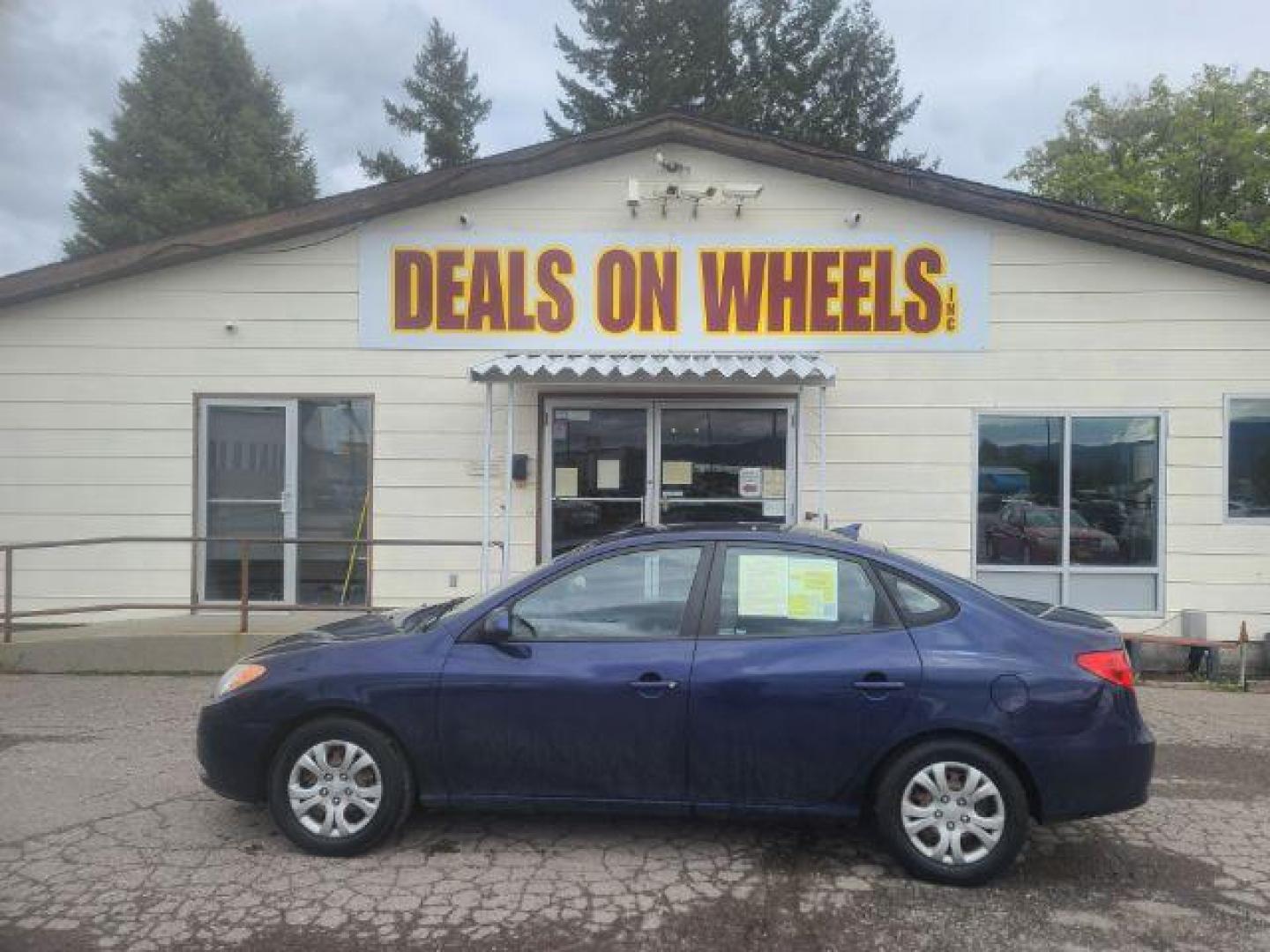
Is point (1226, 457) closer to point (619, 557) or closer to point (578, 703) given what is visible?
point (619, 557)

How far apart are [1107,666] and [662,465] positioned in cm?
525

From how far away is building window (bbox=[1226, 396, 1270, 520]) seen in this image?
8.60 meters

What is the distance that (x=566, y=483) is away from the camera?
9.03 m

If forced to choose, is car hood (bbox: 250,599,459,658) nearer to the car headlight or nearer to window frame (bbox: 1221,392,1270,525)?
the car headlight

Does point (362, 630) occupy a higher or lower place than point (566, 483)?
lower

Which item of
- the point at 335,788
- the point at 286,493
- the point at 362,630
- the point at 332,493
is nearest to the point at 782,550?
the point at 362,630

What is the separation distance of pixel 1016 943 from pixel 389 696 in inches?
103

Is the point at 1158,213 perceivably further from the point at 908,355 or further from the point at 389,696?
the point at 389,696

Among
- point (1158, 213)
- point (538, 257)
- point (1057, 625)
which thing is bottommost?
point (1057, 625)

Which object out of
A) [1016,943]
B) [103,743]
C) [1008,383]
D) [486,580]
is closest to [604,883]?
[1016,943]

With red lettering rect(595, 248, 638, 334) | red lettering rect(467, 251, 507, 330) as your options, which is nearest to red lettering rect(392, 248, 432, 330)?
red lettering rect(467, 251, 507, 330)

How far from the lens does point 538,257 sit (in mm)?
8961

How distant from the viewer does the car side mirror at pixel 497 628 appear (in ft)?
13.8

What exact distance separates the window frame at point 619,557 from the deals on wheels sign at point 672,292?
474 centimetres
